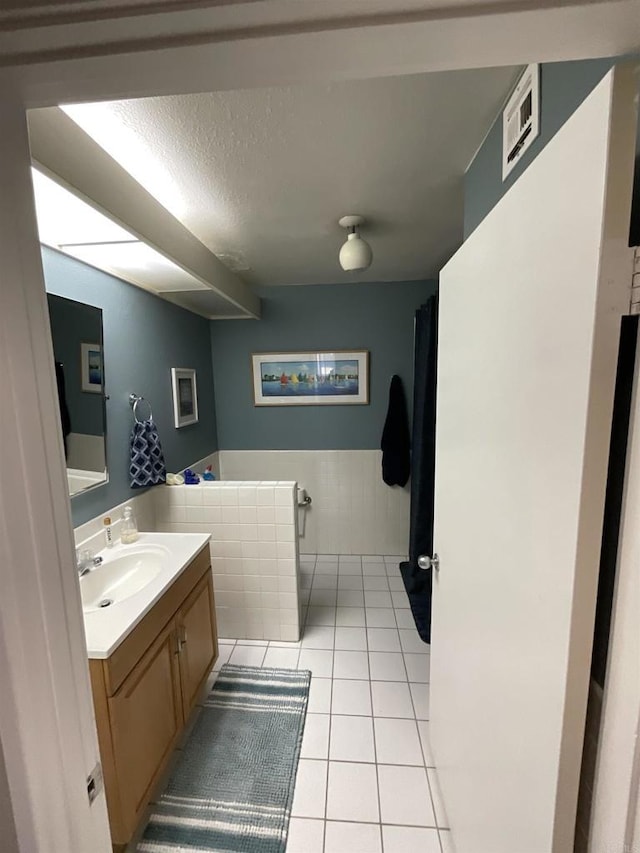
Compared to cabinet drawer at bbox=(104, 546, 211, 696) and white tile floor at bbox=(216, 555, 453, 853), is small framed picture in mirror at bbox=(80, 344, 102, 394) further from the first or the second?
white tile floor at bbox=(216, 555, 453, 853)

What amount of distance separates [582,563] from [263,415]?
2.91 metres

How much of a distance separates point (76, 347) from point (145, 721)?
1469mm

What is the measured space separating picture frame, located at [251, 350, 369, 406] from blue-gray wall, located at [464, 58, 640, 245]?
180 cm

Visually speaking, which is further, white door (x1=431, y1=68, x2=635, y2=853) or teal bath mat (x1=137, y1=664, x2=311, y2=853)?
teal bath mat (x1=137, y1=664, x2=311, y2=853)

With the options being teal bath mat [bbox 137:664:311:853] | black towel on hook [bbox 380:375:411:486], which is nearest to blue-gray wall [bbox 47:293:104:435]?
teal bath mat [bbox 137:664:311:853]

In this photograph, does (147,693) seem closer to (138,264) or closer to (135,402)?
(135,402)

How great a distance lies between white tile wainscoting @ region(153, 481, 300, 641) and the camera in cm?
214

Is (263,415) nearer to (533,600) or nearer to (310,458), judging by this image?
(310,458)

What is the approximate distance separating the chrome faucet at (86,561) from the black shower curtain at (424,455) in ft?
6.06

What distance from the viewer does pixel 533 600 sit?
0.70m

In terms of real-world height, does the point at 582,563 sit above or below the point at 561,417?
below

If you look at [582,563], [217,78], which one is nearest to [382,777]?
[582,563]

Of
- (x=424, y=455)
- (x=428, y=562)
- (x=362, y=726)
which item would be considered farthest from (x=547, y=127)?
(x=362, y=726)

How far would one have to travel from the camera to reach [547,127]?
35.1 inches
